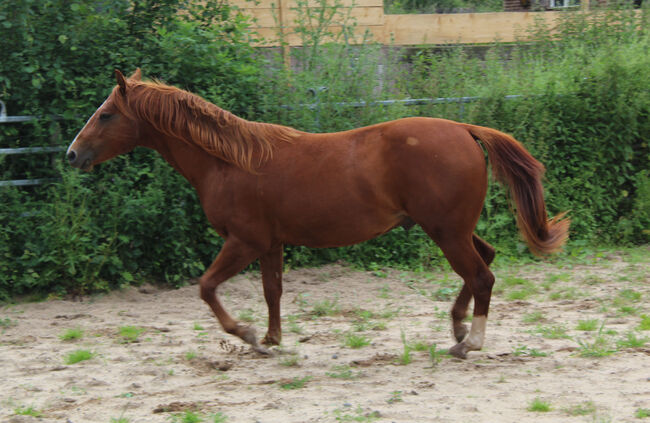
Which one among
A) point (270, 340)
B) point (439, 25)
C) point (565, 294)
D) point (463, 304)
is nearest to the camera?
point (463, 304)

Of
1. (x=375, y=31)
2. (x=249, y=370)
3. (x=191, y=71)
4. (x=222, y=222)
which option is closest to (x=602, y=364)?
(x=249, y=370)

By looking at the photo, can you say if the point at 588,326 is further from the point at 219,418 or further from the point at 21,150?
the point at 21,150

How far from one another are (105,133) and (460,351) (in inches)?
114

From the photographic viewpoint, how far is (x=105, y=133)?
16.0 feet

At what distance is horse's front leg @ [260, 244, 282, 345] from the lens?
4957mm

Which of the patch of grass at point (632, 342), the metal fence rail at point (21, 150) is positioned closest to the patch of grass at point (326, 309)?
the patch of grass at point (632, 342)

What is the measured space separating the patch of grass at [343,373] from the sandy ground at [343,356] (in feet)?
0.05

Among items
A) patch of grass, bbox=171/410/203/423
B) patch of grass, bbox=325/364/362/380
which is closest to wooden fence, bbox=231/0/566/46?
patch of grass, bbox=325/364/362/380

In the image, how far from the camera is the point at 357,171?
4523 millimetres

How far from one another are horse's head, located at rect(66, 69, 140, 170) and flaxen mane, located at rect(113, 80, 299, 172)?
4cm

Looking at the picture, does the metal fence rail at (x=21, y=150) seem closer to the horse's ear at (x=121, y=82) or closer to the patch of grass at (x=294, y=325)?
the horse's ear at (x=121, y=82)

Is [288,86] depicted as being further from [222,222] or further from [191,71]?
[222,222]

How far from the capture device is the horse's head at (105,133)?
487 cm

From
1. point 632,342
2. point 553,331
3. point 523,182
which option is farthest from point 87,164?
point 632,342
